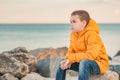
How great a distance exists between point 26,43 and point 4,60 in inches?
7.7

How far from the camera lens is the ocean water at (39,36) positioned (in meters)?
2.26

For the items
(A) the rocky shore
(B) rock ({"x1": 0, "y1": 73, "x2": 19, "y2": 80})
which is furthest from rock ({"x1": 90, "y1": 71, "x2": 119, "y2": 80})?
(B) rock ({"x1": 0, "y1": 73, "x2": 19, "y2": 80})

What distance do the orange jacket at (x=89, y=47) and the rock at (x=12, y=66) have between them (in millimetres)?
328

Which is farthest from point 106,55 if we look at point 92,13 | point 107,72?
point 92,13

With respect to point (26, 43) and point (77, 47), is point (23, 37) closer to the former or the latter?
point (26, 43)

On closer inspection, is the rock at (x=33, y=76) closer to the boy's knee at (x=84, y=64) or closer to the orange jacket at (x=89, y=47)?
the orange jacket at (x=89, y=47)

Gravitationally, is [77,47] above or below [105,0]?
below

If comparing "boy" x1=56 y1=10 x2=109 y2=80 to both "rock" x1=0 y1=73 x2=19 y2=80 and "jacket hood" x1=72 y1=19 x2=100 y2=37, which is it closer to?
"jacket hood" x1=72 y1=19 x2=100 y2=37

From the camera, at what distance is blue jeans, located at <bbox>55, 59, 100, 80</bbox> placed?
198 cm

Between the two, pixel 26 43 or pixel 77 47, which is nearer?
pixel 77 47

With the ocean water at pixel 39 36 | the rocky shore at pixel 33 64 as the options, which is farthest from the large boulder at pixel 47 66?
the ocean water at pixel 39 36

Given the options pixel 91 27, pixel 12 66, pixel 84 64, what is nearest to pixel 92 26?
pixel 91 27

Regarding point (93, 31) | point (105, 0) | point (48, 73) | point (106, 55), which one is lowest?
point (48, 73)

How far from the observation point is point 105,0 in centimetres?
234
